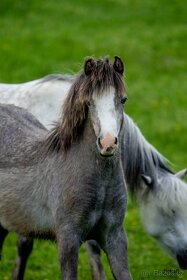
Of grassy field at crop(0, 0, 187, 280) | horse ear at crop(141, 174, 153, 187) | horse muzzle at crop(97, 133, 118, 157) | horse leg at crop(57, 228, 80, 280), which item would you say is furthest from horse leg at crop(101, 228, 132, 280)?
grassy field at crop(0, 0, 187, 280)

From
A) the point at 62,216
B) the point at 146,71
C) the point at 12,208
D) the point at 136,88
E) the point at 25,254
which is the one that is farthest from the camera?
the point at 146,71

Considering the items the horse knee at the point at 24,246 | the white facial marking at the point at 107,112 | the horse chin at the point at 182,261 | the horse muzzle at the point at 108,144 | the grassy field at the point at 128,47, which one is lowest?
the horse chin at the point at 182,261

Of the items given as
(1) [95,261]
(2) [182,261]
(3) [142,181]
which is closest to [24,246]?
(1) [95,261]

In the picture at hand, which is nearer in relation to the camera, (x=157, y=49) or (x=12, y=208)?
(x=12, y=208)

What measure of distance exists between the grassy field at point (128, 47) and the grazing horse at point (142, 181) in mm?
2249

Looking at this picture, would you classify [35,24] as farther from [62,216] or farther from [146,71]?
[62,216]

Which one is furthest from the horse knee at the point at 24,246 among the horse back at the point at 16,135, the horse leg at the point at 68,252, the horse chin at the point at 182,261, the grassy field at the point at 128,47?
the grassy field at the point at 128,47

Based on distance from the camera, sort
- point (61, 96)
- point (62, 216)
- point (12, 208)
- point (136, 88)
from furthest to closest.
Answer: point (136, 88) → point (61, 96) → point (12, 208) → point (62, 216)

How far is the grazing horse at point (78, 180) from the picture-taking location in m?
4.74

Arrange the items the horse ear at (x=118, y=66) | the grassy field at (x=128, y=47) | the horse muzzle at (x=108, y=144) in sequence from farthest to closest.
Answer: the grassy field at (x=128, y=47) < the horse ear at (x=118, y=66) < the horse muzzle at (x=108, y=144)

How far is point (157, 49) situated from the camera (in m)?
19.3

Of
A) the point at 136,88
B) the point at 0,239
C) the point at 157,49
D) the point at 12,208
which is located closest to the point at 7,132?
the point at 12,208

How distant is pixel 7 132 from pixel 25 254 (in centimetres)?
160

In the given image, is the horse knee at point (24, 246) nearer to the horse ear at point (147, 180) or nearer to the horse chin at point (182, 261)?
the horse ear at point (147, 180)
